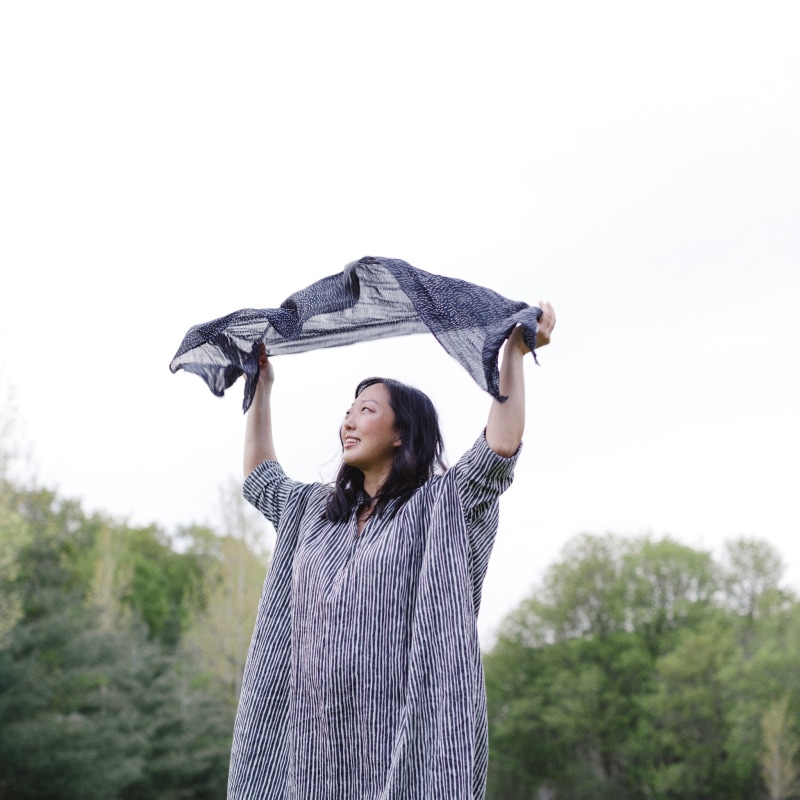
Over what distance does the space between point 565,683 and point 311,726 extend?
98.8 ft

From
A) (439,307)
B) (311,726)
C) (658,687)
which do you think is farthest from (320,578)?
(658,687)

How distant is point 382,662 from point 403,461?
51 cm

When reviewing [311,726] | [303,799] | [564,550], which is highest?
[564,550]

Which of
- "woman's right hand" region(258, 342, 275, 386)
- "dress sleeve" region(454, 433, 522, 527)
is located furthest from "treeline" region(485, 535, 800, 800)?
"dress sleeve" region(454, 433, 522, 527)

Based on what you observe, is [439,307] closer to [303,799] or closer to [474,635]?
[474,635]

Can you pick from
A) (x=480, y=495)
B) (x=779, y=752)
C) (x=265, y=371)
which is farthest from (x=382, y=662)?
(x=779, y=752)

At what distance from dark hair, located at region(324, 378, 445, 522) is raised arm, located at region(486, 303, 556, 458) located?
0.33m

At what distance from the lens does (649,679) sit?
103 ft

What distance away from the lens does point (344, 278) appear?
2678mm

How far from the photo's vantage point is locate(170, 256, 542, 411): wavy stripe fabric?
2271 mm

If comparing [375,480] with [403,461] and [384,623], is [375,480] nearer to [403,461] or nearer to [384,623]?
[403,461]

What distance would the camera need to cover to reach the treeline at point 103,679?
1736 centimetres

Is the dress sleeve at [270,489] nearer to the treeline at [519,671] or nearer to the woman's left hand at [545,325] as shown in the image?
the woman's left hand at [545,325]

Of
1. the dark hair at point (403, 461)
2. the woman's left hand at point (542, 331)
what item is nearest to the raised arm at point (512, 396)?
the woman's left hand at point (542, 331)
